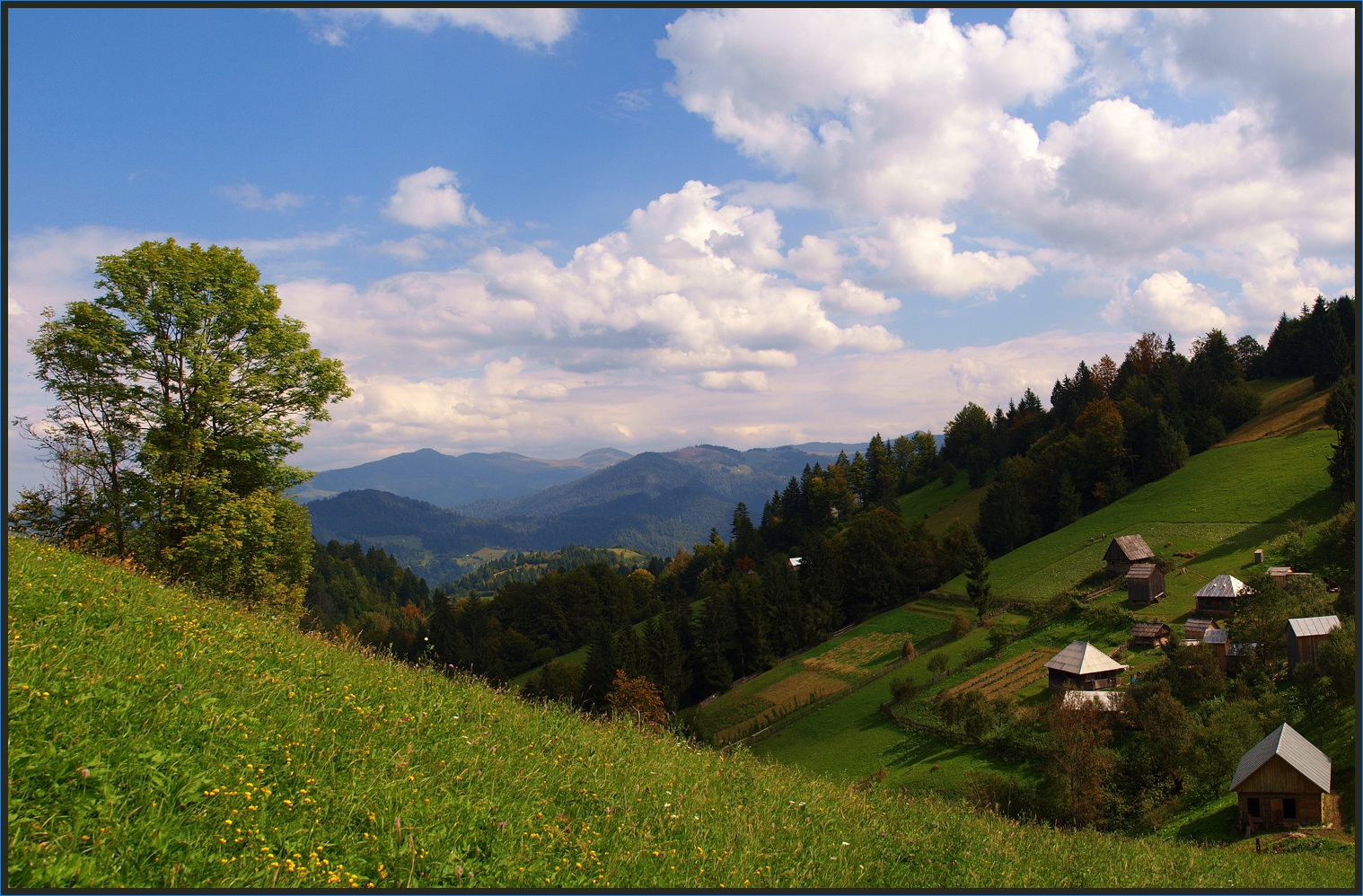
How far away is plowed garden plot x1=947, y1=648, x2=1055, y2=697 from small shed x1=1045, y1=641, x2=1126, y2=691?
3150 millimetres

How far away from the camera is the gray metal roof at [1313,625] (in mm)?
36375

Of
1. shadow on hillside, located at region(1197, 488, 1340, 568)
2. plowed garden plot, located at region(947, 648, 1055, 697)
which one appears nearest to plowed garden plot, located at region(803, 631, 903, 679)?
plowed garden plot, located at region(947, 648, 1055, 697)

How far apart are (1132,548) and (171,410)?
71.2 m

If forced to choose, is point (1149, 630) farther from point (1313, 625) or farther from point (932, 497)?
point (932, 497)

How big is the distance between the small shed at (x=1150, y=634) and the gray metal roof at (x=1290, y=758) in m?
24.0

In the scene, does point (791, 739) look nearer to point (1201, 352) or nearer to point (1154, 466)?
point (1154, 466)

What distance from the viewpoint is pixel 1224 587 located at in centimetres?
4912

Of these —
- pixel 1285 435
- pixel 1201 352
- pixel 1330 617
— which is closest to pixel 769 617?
pixel 1330 617

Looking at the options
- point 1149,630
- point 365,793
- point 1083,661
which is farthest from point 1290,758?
point 365,793

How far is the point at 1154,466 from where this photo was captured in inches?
3450

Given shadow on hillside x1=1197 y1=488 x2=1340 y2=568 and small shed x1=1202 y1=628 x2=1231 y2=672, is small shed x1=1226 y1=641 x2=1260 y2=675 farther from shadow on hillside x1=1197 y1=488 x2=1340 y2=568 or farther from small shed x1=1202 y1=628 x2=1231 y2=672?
shadow on hillside x1=1197 y1=488 x2=1340 y2=568

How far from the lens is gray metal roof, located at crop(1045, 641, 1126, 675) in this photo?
44.3 meters

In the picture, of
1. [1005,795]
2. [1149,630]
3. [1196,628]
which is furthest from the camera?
[1149,630]

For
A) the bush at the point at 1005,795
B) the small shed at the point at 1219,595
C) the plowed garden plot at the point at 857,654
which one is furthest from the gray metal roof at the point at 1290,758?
the plowed garden plot at the point at 857,654
